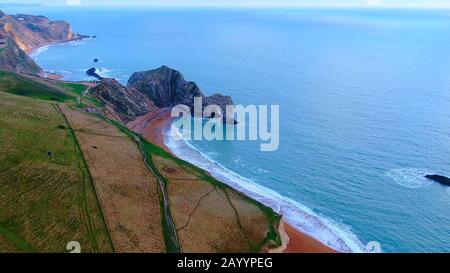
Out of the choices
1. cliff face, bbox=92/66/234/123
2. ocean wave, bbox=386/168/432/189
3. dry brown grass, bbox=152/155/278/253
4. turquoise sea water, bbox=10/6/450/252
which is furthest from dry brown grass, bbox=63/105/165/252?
ocean wave, bbox=386/168/432/189

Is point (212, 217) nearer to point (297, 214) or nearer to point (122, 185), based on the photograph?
point (122, 185)

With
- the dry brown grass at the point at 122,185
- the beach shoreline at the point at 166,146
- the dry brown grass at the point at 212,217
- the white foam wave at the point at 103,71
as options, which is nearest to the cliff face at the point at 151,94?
the beach shoreline at the point at 166,146

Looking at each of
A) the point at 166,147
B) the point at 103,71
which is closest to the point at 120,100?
the point at 166,147

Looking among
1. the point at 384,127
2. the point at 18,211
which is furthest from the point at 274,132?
the point at 18,211

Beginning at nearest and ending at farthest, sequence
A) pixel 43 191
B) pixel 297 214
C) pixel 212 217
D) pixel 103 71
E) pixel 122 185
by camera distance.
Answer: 1. pixel 43 191
2. pixel 212 217
3. pixel 122 185
4. pixel 297 214
5. pixel 103 71

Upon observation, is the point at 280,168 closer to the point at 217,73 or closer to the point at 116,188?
the point at 116,188
